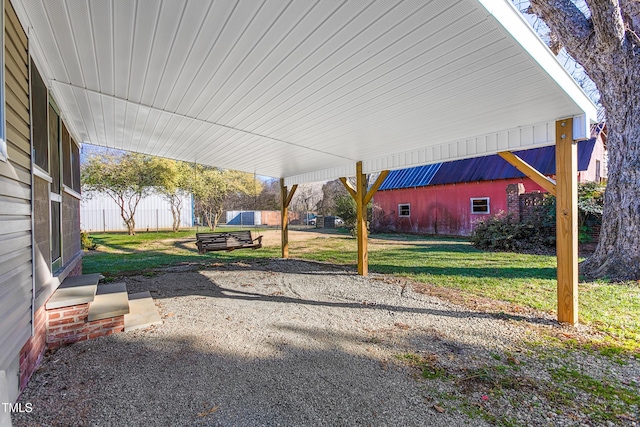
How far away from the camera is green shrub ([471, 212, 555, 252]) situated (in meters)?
9.64

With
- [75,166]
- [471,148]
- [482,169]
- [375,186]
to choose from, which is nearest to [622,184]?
[471,148]

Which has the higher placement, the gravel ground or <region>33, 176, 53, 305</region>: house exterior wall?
<region>33, 176, 53, 305</region>: house exterior wall

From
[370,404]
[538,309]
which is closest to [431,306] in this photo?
[538,309]

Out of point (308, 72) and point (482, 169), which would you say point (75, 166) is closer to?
point (308, 72)

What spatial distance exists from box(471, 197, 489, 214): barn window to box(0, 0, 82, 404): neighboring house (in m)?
14.5

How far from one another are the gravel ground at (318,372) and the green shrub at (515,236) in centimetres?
673

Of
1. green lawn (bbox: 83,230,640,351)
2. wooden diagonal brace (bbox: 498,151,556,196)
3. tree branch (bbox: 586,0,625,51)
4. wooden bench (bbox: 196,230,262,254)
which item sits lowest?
green lawn (bbox: 83,230,640,351)

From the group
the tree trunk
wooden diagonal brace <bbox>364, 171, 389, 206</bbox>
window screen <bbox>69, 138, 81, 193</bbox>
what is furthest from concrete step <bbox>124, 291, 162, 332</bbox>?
the tree trunk

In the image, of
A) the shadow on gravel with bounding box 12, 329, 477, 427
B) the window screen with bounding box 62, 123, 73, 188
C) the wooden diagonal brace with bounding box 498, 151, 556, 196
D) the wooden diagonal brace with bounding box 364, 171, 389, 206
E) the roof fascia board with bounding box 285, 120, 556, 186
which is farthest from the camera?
the wooden diagonal brace with bounding box 364, 171, 389, 206

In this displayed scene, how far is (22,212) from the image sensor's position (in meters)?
2.21

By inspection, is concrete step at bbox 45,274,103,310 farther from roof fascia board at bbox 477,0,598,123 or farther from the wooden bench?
roof fascia board at bbox 477,0,598,123

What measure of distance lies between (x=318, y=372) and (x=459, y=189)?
14001 mm

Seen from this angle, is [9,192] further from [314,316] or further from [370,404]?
[314,316]

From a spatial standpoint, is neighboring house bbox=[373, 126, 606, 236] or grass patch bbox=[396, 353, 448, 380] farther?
neighboring house bbox=[373, 126, 606, 236]
